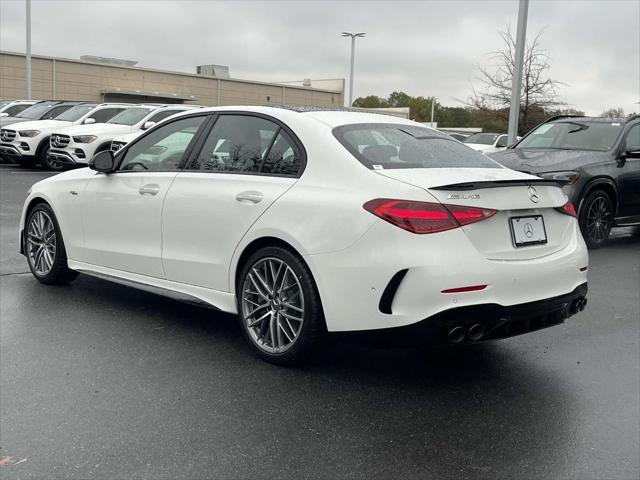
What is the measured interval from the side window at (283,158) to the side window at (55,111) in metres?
18.7

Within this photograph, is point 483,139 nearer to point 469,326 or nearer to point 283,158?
point 283,158

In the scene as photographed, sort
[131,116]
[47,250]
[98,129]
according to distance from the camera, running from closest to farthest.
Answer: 1. [47,250]
2. [98,129]
3. [131,116]

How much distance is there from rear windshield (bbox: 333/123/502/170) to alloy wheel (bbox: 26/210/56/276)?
320 centimetres

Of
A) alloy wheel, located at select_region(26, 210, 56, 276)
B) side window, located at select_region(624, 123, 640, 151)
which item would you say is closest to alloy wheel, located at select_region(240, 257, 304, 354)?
alloy wheel, located at select_region(26, 210, 56, 276)

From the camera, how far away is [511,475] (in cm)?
345

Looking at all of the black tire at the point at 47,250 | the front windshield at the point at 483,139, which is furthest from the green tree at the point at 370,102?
the black tire at the point at 47,250

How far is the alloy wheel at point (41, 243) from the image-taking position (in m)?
6.85

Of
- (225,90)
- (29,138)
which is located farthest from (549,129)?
(225,90)

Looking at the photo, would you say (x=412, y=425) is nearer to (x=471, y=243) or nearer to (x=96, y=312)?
(x=471, y=243)

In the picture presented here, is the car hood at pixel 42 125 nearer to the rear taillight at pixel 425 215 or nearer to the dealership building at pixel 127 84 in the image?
the rear taillight at pixel 425 215

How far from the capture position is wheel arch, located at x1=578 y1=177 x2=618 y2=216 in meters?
9.87

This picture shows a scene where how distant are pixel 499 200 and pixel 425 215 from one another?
49 centimetres

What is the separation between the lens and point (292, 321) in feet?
15.4

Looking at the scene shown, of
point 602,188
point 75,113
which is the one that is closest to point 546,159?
point 602,188
